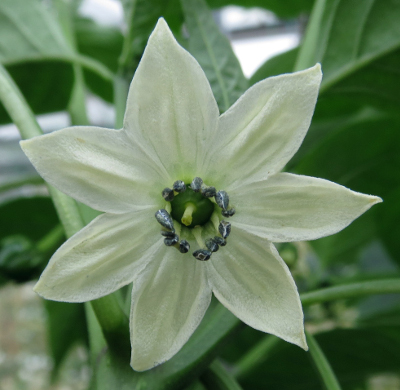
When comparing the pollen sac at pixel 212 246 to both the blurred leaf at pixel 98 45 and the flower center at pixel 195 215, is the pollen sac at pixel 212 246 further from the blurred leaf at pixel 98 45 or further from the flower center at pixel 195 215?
the blurred leaf at pixel 98 45

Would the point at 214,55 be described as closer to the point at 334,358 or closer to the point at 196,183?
the point at 196,183

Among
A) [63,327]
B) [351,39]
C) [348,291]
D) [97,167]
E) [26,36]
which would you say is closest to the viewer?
[97,167]

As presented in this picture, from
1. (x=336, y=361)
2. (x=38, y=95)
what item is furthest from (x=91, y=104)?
(x=336, y=361)

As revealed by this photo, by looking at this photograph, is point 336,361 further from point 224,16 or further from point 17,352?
point 224,16

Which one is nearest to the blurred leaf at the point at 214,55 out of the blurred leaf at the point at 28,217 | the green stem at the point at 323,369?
the green stem at the point at 323,369

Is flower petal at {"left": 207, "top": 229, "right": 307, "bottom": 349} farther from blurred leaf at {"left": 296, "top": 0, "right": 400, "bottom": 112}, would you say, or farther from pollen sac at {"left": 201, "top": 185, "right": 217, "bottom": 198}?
blurred leaf at {"left": 296, "top": 0, "right": 400, "bottom": 112}

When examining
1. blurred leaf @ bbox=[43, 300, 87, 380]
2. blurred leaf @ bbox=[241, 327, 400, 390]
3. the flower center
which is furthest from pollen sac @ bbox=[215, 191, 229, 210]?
blurred leaf @ bbox=[43, 300, 87, 380]

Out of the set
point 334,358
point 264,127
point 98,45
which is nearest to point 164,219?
point 264,127
